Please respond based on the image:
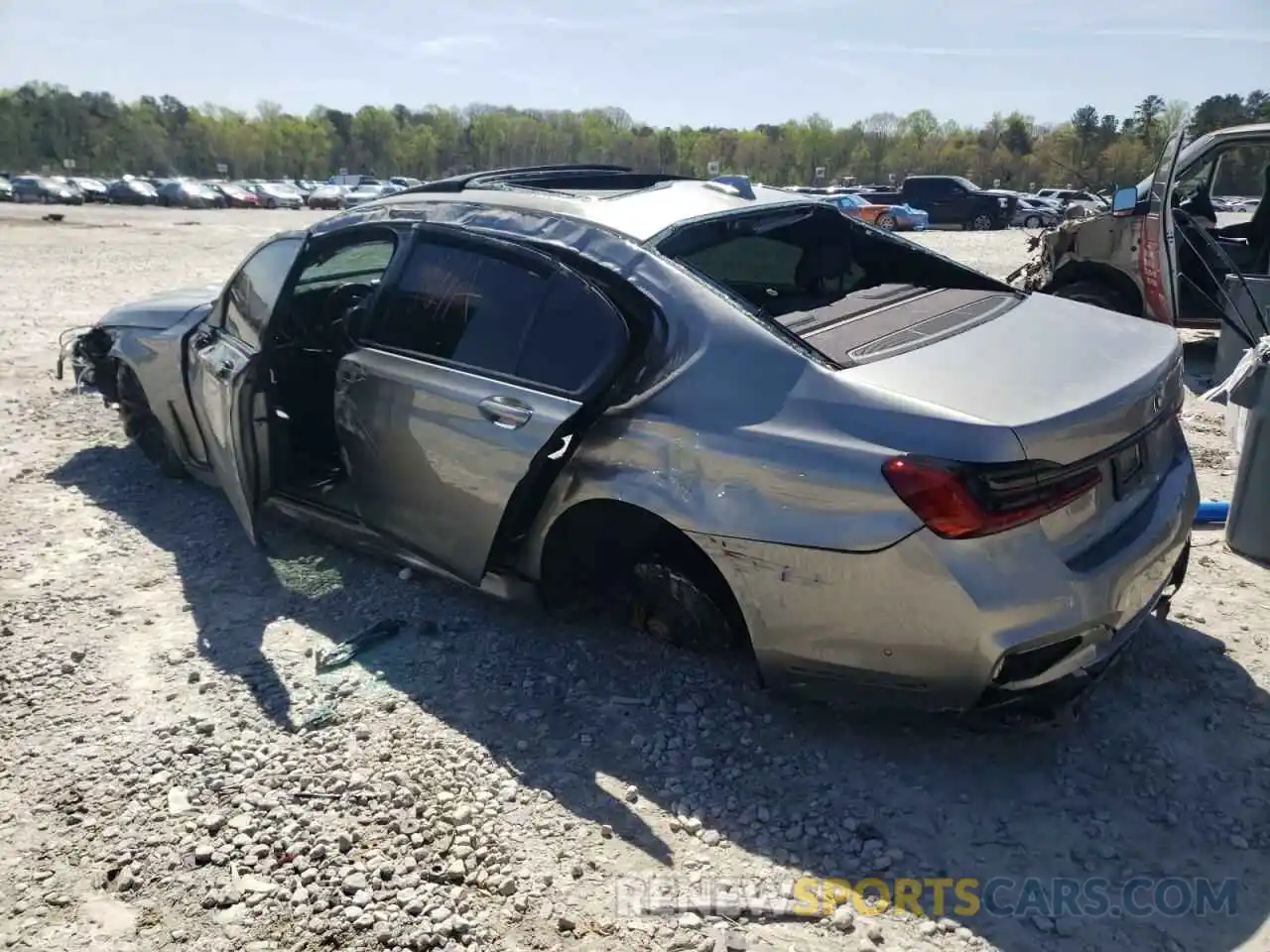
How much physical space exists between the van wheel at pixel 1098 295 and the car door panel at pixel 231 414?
699cm

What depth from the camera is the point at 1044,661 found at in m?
2.73

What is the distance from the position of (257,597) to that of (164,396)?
1.66 meters

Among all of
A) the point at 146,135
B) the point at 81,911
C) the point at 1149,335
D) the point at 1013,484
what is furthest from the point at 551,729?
the point at 146,135

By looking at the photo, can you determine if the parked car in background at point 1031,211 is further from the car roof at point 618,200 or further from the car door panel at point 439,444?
the car door panel at point 439,444

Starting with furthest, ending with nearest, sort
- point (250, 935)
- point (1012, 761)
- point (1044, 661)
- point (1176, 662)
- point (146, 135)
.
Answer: point (146, 135)
point (1176, 662)
point (1012, 761)
point (1044, 661)
point (250, 935)

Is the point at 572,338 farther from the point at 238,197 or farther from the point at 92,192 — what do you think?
the point at 92,192

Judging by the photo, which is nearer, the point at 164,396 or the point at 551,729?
the point at 551,729

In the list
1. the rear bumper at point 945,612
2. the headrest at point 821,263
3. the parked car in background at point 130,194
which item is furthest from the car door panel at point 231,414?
the parked car in background at point 130,194

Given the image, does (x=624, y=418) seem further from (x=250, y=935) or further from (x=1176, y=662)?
(x=1176, y=662)

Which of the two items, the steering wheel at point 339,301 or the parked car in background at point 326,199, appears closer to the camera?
the steering wheel at point 339,301

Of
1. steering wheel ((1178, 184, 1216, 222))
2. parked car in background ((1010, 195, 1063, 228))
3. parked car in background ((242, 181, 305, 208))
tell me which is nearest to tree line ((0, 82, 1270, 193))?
parked car in background ((1010, 195, 1063, 228))

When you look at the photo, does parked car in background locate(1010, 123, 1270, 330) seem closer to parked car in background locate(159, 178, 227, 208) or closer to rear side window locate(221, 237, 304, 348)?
rear side window locate(221, 237, 304, 348)

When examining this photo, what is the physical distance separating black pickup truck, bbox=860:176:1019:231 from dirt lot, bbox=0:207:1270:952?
34.9m

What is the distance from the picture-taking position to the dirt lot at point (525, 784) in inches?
98.7
